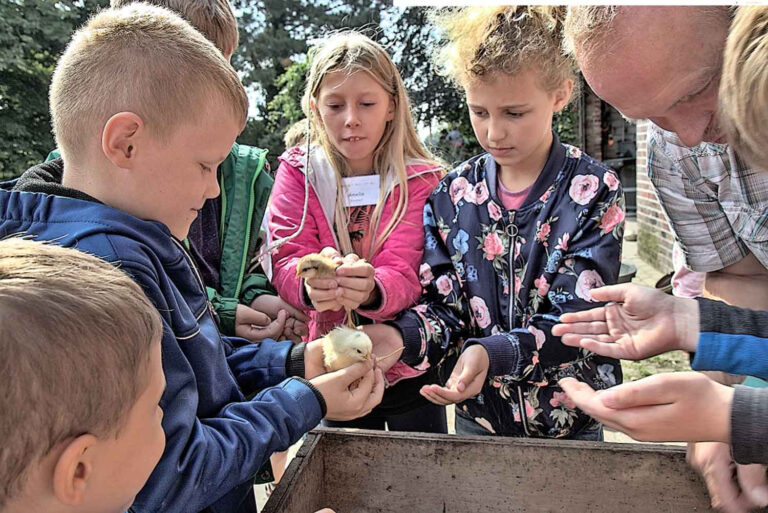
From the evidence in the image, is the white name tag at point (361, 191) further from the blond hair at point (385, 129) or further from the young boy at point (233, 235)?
the young boy at point (233, 235)

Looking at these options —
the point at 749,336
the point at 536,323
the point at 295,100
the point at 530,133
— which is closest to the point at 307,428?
the point at 536,323

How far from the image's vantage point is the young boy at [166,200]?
1027 mm

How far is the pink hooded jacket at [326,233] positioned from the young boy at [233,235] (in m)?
0.08

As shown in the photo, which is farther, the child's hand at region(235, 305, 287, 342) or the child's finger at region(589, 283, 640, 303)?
the child's hand at region(235, 305, 287, 342)

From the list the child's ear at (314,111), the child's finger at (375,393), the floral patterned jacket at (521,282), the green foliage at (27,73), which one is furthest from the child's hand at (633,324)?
the green foliage at (27,73)

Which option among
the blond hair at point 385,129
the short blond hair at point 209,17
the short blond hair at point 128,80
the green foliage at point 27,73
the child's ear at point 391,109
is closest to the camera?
the short blond hair at point 128,80

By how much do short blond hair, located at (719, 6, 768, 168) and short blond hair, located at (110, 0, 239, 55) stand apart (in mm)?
1375

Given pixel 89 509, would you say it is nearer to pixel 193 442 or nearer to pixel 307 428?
pixel 193 442

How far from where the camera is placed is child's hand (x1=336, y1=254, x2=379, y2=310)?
1756 mm

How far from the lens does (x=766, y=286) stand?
176 cm

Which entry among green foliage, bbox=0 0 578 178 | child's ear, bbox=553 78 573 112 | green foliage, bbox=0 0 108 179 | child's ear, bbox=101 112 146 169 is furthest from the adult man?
green foliage, bbox=0 0 108 179

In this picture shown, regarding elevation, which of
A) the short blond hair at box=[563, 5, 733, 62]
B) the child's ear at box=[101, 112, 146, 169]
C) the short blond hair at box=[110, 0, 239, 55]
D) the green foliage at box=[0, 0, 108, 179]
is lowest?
the child's ear at box=[101, 112, 146, 169]

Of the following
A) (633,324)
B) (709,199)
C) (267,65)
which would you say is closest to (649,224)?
(709,199)

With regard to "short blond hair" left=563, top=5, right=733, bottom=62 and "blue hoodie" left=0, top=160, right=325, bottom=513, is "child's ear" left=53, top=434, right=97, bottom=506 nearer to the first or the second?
"blue hoodie" left=0, top=160, right=325, bottom=513
